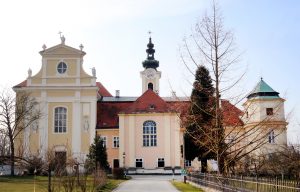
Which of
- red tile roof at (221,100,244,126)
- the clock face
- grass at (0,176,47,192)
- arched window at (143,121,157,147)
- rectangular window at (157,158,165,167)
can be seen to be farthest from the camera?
the clock face

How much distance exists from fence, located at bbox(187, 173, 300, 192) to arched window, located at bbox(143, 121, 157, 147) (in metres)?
30.8

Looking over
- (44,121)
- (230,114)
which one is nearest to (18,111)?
(44,121)

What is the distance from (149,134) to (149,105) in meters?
3.87

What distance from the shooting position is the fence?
1128 centimetres

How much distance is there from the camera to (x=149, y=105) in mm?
57062

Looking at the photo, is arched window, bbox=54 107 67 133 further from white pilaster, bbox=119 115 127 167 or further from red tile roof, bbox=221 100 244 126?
red tile roof, bbox=221 100 244 126

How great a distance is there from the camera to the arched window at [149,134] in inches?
2210

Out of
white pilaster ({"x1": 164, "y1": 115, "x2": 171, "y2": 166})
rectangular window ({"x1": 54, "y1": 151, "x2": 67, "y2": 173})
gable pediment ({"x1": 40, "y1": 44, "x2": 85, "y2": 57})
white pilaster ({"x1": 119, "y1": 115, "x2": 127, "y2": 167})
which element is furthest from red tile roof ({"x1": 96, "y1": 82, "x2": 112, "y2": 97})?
rectangular window ({"x1": 54, "y1": 151, "x2": 67, "y2": 173})

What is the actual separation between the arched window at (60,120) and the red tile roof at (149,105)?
8.10 metres

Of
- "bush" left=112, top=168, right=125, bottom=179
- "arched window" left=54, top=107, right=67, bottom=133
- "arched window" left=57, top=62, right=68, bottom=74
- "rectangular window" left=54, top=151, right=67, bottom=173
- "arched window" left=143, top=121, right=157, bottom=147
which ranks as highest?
"arched window" left=57, top=62, right=68, bottom=74

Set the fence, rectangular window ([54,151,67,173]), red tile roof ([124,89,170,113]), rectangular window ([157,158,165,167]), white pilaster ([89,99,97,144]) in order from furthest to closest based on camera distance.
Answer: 1. red tile roof ([124,89,170,113])
2. white pilaster ([89,99,97,144])
3. rectangular window ([157,158,165,167])
4. rectangular window ([54,151,67,173])
5. the fence

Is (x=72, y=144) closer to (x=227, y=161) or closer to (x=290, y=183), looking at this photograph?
(x=227, y=161)

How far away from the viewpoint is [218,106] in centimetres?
1748

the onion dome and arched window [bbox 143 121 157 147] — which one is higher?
the onion dome
